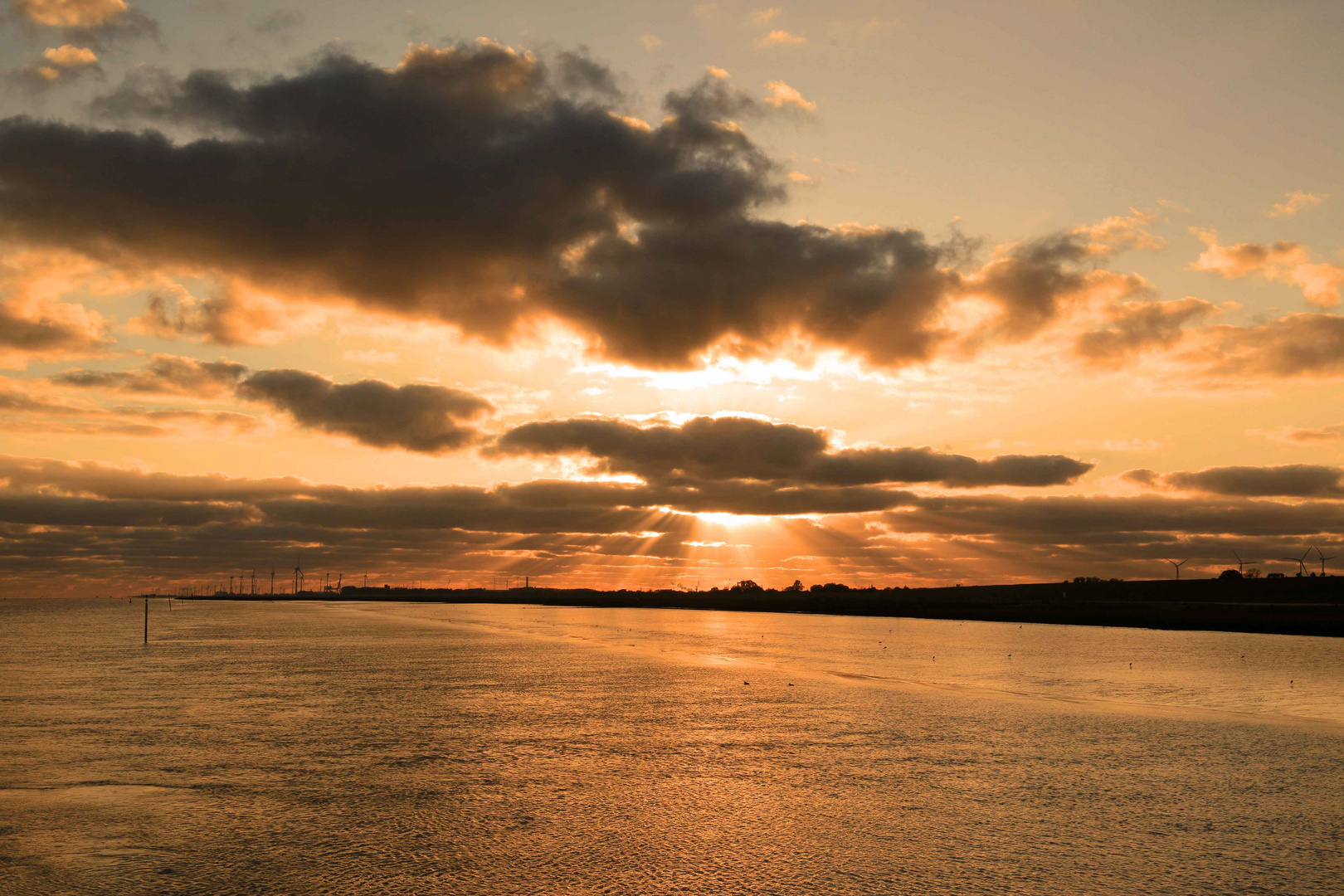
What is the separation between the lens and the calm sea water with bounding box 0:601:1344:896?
12.1 metres

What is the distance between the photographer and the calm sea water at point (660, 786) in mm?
12117

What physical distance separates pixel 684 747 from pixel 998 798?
7731 mm

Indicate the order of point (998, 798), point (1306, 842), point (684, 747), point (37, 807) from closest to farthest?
point (1306, 842) → point (37, 807) → point (998, 798) → point (684, 747)

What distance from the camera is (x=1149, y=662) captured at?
54.2m

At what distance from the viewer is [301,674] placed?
40.1m

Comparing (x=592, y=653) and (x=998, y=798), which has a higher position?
(x=998, y=798)

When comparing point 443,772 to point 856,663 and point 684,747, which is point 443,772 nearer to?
point 684,747

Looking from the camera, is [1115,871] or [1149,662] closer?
[1115,871]

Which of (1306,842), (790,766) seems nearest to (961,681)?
(790,766)

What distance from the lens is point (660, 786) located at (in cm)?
1719

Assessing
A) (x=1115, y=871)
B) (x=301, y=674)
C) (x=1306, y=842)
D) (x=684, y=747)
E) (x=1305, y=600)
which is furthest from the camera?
(x=1305, y=600)

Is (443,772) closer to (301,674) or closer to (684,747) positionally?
(684,747)

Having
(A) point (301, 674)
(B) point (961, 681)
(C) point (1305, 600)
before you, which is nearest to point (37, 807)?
(A) point (301, 674)

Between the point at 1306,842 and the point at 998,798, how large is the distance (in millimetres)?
4595
